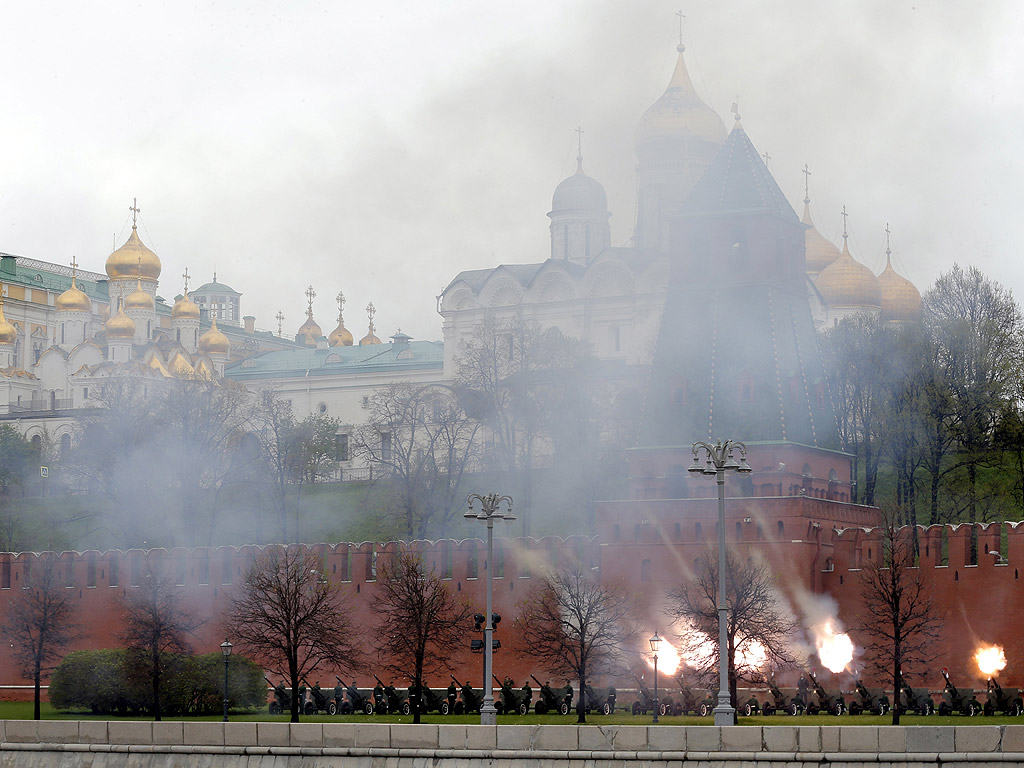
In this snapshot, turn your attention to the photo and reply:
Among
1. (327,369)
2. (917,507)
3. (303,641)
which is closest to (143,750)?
(303,641)

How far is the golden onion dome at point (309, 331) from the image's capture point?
4535 inches

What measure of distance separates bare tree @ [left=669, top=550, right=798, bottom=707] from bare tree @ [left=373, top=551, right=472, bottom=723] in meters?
5.27

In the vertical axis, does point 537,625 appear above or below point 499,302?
below

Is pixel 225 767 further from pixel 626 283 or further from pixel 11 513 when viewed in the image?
pixel 626 283

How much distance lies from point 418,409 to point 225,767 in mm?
44751

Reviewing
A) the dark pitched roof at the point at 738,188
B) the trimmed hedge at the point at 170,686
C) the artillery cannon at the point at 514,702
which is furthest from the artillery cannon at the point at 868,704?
the trimmed hedge at the point at 170,686

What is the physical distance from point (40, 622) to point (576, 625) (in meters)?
13.5

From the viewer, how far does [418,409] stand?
248 feet

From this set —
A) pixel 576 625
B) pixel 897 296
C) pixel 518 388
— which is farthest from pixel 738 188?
pixel 897 296

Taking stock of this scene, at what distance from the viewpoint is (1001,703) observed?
37469 millimetres

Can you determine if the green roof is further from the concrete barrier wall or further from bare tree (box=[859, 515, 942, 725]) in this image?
the concrete barrier wall

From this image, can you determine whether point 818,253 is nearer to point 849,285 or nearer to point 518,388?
point 849,285

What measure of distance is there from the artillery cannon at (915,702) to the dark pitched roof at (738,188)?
13598 mm

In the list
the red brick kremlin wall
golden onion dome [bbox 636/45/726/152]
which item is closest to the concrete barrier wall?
the red brick kremlin wall
